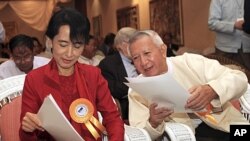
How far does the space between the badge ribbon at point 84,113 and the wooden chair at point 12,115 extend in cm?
18

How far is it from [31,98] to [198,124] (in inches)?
38.1

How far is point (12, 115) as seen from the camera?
2.36 metres

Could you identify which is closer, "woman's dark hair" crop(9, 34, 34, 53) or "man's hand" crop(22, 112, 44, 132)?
"man's hand" crop(22, 112, 44, 132)

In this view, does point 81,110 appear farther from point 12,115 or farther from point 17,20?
point 17,20

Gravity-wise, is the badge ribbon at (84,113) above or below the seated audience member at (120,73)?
above

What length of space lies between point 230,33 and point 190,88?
1771 millimetres

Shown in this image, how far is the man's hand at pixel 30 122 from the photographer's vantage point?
1840mm

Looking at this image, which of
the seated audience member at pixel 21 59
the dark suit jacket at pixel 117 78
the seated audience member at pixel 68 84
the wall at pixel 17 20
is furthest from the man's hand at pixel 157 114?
the wall at pixel 17 20

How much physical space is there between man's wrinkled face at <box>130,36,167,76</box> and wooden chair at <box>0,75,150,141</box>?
11.9 inches

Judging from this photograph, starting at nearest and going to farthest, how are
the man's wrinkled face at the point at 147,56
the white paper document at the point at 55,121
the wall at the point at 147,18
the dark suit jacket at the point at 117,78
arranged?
the white paper document at the point at 55,121, the man's wrinkled face at the point at 147,56, the dark suit jacket at the point at 117,78, the wall at the point at 147,18

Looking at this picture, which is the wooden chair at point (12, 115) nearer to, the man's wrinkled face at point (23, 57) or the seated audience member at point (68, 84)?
the seated audience member at point (68, 84)

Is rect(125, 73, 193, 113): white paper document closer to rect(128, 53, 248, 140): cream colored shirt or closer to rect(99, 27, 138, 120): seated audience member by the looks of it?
rect(128, 53, 248, 140): cream colored shirt

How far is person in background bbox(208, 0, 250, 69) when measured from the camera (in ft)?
12.9

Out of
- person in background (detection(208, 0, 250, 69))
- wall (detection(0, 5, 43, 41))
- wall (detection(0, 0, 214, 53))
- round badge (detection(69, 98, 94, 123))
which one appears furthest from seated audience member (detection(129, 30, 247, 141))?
wall (detection(0, 5, 43, 41))
